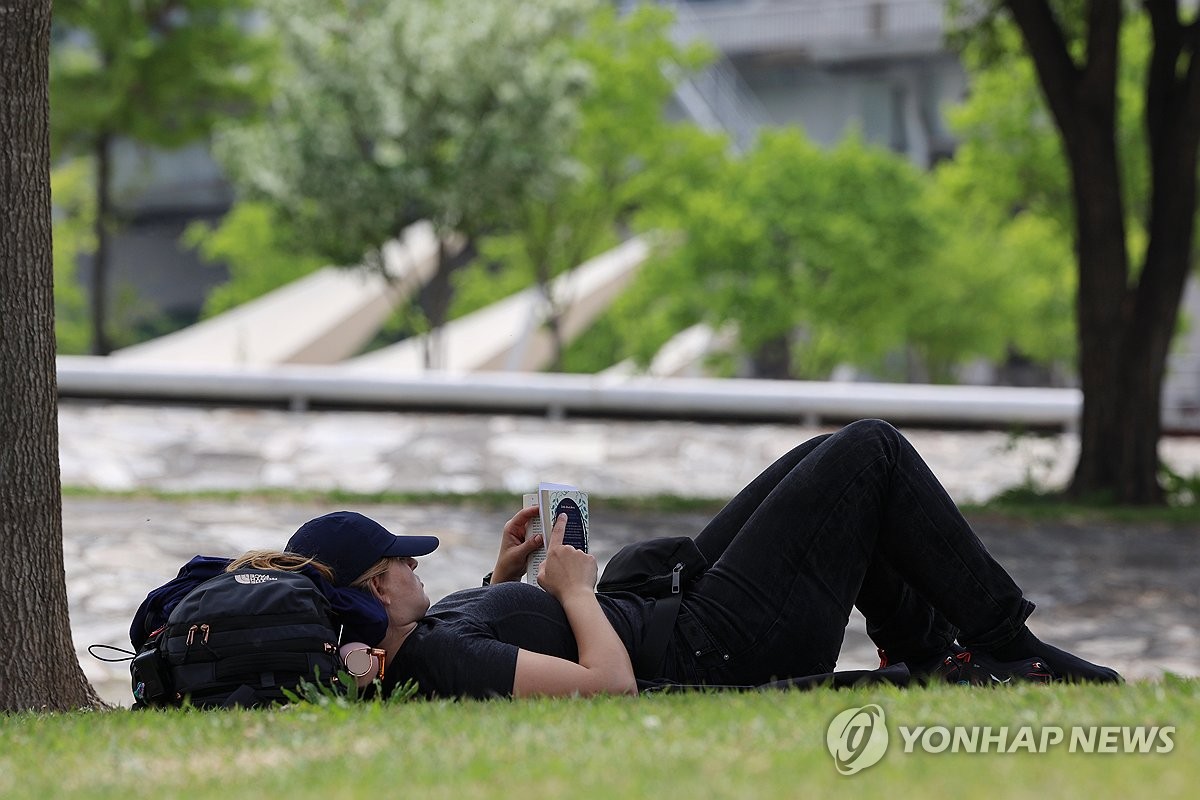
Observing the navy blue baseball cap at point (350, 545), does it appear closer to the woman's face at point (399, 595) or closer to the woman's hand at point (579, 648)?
the woman's face at point (399, 595)

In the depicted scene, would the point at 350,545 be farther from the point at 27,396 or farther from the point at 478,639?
the point at 27,396

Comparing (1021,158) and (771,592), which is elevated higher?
(1021,158)

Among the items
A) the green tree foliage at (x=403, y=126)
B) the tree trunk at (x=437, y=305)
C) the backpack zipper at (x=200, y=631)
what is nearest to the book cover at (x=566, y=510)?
the backpack zipper at (x=200, y=631)

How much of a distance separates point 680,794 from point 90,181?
28.3 metres

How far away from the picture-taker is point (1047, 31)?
1023 cm

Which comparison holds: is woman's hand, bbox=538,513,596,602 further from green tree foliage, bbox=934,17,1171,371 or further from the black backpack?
green tree foliage, bbox=934,17,1171,371

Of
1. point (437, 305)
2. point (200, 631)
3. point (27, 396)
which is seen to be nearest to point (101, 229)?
point (437, 305)

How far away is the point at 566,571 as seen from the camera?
3.87 metres

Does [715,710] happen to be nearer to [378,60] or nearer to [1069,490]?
[1069,490]

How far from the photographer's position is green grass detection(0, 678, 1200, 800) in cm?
262

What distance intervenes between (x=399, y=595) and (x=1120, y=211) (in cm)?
784

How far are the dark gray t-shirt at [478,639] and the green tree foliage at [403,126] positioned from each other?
16.1 metres

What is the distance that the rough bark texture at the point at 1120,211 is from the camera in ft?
33.5

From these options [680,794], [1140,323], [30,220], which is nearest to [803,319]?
[1140,323]
